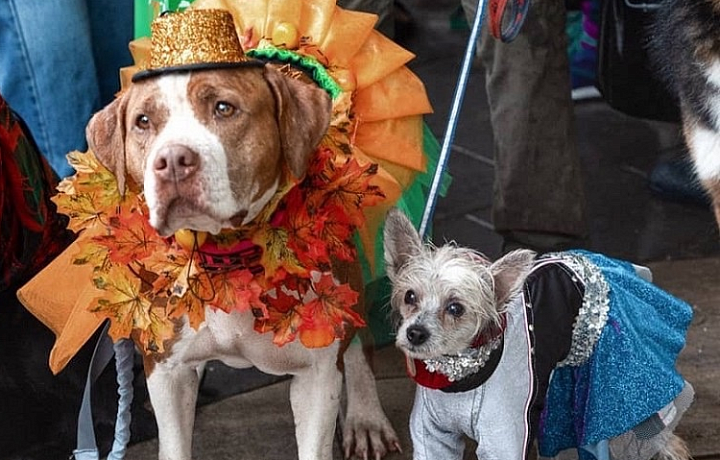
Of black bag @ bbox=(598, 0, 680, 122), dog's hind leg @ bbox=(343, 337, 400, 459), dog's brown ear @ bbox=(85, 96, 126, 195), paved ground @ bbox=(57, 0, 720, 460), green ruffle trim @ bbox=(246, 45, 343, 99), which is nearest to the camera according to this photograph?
dog's brown ear @ bbox=(85, 96, 126, 195)

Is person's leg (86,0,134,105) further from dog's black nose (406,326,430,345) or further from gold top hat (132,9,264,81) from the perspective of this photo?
dog's black nose (406,326,430,345)

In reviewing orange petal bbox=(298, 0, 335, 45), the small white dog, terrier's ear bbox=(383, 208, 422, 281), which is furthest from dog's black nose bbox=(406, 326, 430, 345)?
orange petal bbox=(298, 0, 335, 45)

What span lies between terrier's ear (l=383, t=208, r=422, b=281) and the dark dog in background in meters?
0.85

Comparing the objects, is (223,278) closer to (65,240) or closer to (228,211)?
(228,211)

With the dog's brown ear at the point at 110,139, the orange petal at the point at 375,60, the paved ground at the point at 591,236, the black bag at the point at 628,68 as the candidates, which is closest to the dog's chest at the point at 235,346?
the dog's brown ear at the point at 110,139

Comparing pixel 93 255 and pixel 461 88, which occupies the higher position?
pixel 461 88

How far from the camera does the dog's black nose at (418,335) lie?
6.98ft

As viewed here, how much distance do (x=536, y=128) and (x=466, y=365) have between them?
125cm

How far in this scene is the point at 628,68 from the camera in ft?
12.9

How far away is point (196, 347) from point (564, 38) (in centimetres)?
159

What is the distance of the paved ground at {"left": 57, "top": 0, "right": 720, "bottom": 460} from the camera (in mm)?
2924

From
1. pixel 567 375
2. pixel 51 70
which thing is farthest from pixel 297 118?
pixel 51 70

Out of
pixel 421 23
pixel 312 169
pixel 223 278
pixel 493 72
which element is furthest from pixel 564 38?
pixel 421 23

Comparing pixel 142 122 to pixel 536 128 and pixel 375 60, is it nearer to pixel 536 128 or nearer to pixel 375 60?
pixel 375 60
